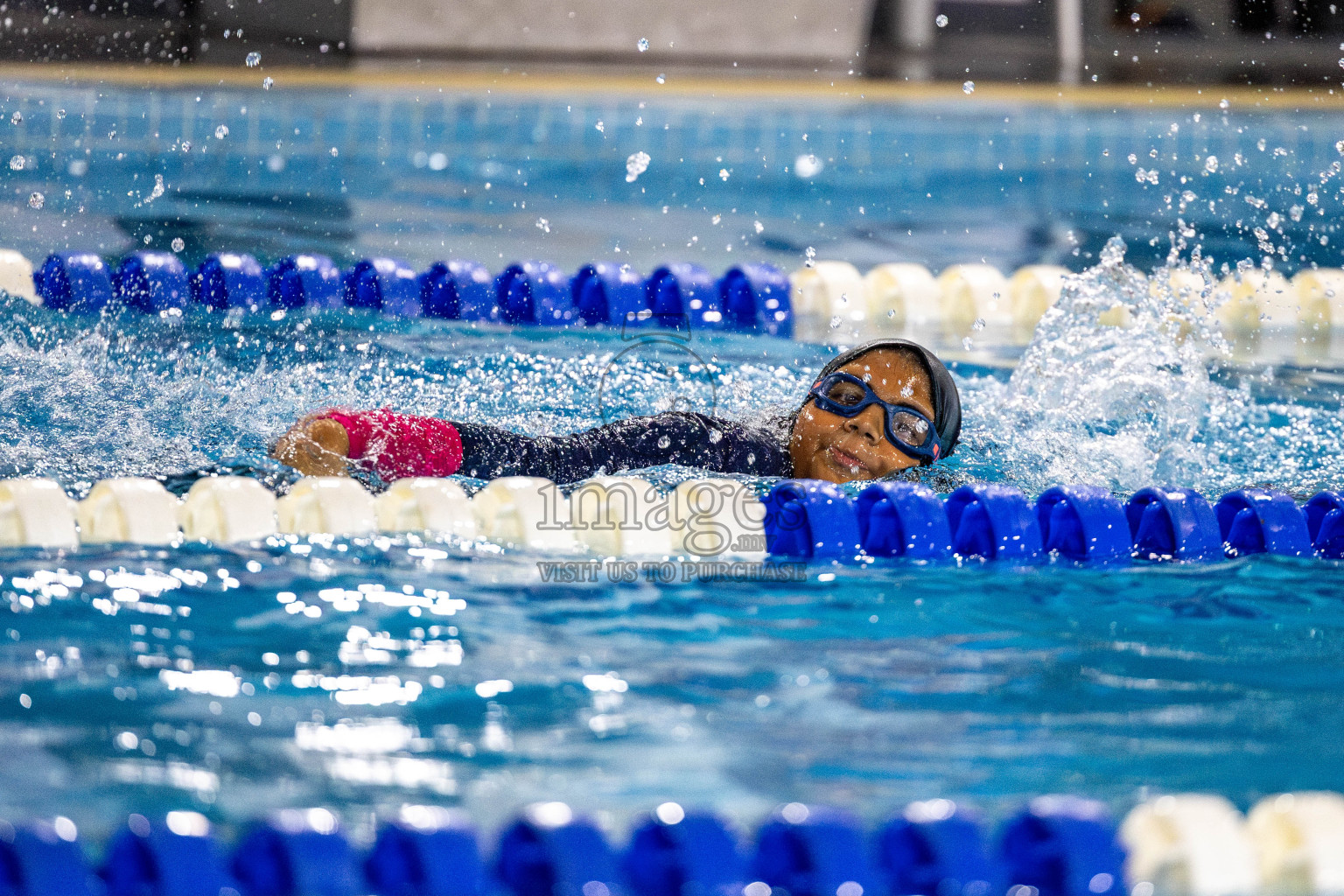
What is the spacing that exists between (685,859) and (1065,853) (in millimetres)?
397

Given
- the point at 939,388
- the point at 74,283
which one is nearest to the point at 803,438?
the point at 939,388

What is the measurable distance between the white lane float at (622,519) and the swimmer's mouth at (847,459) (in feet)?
1.78

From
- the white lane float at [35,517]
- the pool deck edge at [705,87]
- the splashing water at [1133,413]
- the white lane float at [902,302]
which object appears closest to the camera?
the white lane float at [35,517]

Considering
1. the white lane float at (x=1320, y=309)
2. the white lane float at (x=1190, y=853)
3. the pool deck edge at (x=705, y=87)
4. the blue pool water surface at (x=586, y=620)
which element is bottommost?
the white lane float at (x=1190, y=853)

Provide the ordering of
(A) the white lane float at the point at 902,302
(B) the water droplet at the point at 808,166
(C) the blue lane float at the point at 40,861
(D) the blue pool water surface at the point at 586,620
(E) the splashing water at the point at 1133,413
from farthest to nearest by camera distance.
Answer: (B) the water droplet at the point at 808,166, (A) the white lane float at the point at 902,302, (E) the splashing water at the point at 1133,413, (D) the blue pool water surface at the point at 586,620, (C) the blue lane float at the point at 40,861

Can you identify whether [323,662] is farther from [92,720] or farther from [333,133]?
[333,133]

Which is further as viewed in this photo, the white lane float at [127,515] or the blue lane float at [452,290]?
the blue lane float at [452,290]

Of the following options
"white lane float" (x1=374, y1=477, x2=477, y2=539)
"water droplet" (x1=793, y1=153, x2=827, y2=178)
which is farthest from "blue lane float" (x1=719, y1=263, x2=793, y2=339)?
"water droplet" (x1=793, y1=153, x2=827, y2=178)

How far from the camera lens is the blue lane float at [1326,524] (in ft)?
8.46

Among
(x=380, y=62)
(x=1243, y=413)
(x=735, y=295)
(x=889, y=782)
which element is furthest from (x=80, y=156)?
(x=889, y=782)

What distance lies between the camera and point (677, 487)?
2506 mm

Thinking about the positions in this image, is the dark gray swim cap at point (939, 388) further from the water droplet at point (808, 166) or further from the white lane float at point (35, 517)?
the water droplet at point (808, 166)

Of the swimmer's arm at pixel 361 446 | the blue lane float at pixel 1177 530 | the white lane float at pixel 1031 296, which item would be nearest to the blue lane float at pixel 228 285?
the swimmer's arm at pixel 361 446

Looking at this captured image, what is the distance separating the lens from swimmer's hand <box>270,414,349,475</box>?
2.57 meters
